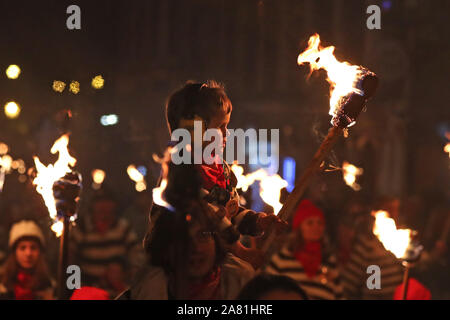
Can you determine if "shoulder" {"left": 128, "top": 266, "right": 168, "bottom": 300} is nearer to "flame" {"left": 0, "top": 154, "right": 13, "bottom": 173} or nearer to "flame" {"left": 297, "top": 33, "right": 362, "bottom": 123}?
"flame" {"left": 297, "top": 33, "right": 362, "bottom": 123}

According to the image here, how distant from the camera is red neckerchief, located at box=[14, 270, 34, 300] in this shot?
6004 millimetres

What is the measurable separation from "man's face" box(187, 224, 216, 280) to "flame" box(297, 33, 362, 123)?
932 millimetres

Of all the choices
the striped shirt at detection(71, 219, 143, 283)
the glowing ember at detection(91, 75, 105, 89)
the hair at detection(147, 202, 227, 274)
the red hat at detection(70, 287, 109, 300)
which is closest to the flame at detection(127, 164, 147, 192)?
the glowing ember at detection(91, 75, 105, 89)

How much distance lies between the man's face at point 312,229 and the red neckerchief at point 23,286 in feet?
8.94

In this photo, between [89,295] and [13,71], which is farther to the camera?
[13,71]

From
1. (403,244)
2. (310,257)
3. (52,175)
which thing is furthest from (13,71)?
(403,244)

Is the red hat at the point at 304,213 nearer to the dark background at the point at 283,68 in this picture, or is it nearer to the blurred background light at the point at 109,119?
the blurred background light at the point at 109,119

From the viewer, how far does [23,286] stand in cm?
615

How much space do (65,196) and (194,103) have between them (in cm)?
90

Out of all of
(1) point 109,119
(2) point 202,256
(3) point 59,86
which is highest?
(1) point 109,119

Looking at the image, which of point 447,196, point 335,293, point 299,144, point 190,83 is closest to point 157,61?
point 299,144

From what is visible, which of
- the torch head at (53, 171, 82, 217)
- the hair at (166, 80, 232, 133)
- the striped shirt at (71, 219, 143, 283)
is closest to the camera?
the hair at (166, 80, 232, 133)

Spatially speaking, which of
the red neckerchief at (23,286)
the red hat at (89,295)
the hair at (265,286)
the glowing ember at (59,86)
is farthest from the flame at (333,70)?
the glowing ember at (59,86)

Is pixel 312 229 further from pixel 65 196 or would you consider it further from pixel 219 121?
pixel 65 196
